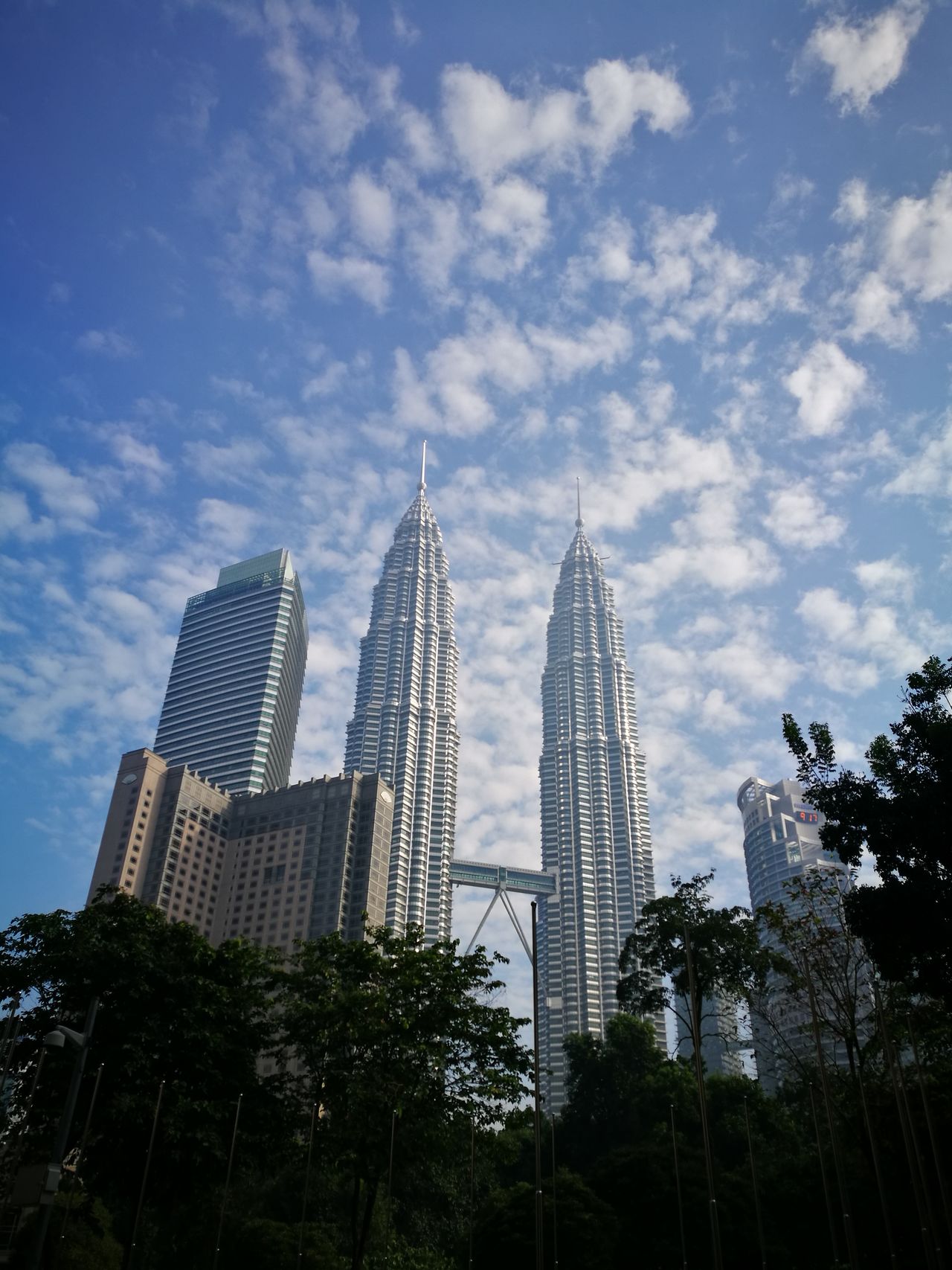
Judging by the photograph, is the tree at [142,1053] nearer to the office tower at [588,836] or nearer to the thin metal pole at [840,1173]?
the thin metal pole at [840,1173]

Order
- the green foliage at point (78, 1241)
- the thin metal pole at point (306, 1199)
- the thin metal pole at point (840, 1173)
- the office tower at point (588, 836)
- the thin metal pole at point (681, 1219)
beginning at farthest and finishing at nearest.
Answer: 1. the office tower at point (588, 836)
2. the green foliage at point (78, 1241)
3. the thin metal pole at point (681, 1219)
4. the thin metal pole at point (306, 1199)
5. the thin metal pole at point (840, 1173)

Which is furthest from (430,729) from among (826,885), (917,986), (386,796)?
(917,986)

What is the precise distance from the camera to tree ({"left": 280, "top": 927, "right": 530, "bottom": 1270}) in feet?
91.8

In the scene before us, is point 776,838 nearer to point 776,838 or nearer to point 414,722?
point 776,838

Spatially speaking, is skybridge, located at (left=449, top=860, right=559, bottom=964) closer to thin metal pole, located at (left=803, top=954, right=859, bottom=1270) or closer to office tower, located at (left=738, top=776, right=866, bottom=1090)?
office tower, located at (left=738, top=776, right=866, bottom=1090)

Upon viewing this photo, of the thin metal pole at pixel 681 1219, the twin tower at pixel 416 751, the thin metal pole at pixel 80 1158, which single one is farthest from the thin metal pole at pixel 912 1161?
the twin tower at pixel 416 751

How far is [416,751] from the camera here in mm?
170125

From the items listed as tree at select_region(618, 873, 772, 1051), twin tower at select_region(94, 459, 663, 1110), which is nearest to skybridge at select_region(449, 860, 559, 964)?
twin tower at select_region(94, 459, 663, 1110)

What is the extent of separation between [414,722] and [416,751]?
5.37 meters

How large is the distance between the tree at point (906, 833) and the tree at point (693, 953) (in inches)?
517

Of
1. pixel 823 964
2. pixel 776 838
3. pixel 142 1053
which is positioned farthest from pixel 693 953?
pixel 776 838

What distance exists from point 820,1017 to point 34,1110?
24187mm

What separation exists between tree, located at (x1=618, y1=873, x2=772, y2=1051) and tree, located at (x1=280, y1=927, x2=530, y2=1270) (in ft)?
32.1

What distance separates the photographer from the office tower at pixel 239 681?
169 m
